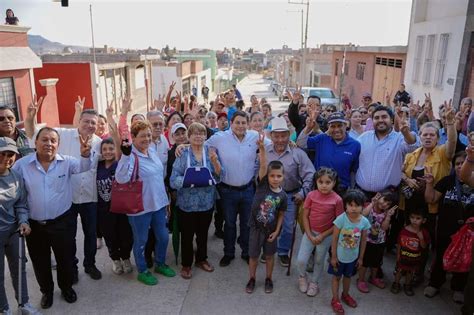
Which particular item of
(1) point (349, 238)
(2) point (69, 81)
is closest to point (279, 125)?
(1) point (349, 238)

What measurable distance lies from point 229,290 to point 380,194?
6.31 ft

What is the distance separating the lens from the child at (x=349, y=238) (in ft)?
11.5

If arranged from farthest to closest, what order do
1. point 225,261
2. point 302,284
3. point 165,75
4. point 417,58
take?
1. point 165,75
2. point 417,58
3. point 225,261
4. point 302,284

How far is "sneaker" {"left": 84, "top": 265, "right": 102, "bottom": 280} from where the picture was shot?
4.19 m

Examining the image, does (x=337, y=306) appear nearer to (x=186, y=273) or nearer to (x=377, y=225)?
(x=377, y=225)

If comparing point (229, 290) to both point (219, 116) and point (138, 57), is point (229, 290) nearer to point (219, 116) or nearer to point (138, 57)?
point (219, 116)

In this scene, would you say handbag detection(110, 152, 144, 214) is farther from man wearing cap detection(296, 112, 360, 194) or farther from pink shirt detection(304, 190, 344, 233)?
man wearing cap detection(296, 112, 360, 194)

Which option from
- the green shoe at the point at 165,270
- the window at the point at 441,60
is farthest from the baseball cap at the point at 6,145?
the window at the point at 441,60

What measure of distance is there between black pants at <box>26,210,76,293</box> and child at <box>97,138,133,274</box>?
382 mm

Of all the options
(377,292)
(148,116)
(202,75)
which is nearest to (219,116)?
(148,116)

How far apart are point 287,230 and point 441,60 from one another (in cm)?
963

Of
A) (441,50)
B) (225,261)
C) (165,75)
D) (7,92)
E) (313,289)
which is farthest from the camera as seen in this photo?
(165,75)

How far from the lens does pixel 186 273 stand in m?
4.25

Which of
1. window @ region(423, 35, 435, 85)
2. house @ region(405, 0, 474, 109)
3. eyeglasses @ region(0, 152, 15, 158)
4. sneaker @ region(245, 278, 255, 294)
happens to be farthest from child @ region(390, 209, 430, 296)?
window @ region(423, 35, 435, 85)
